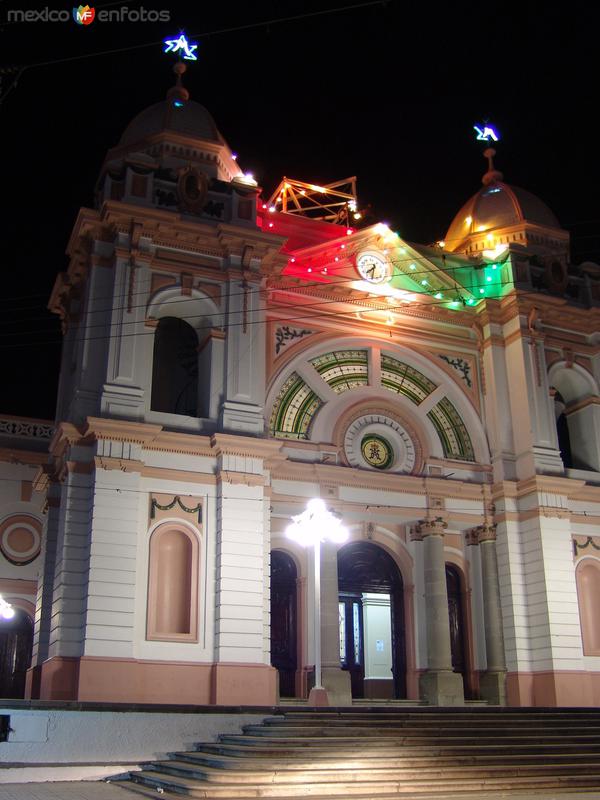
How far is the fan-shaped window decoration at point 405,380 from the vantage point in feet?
86.8

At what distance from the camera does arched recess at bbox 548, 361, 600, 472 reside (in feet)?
90.5

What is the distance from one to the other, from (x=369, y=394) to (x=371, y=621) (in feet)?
20.7

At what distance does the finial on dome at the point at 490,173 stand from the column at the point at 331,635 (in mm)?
15190

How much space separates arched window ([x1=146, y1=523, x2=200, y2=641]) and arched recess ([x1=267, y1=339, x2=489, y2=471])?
438 cm

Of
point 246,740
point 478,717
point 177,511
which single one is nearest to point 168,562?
point 177,511

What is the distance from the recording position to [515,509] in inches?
1010

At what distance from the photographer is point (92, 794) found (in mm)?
13414

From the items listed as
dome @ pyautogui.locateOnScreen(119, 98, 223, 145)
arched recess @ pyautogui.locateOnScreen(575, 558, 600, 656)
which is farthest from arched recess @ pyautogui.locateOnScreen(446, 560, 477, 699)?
dome @ pyautogui.locateOnScreen(119, 98, 223, 145)

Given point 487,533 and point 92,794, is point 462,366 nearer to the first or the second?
point 487,533

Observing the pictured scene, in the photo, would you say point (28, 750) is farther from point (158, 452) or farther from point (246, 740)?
point (158, 452)

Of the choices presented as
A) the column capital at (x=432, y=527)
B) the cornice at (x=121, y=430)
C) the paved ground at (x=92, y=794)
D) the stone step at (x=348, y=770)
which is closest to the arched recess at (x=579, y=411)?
the column capital at (x=432, y=527)

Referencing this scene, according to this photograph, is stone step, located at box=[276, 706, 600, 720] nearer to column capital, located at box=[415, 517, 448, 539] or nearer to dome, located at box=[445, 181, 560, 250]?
column capital, located at box=[415, 517, 448, 539]

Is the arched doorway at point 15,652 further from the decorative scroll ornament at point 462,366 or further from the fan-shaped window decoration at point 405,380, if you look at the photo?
the decorative scroll ornament at point 462,366

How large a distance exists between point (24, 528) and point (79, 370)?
9.01 meters
